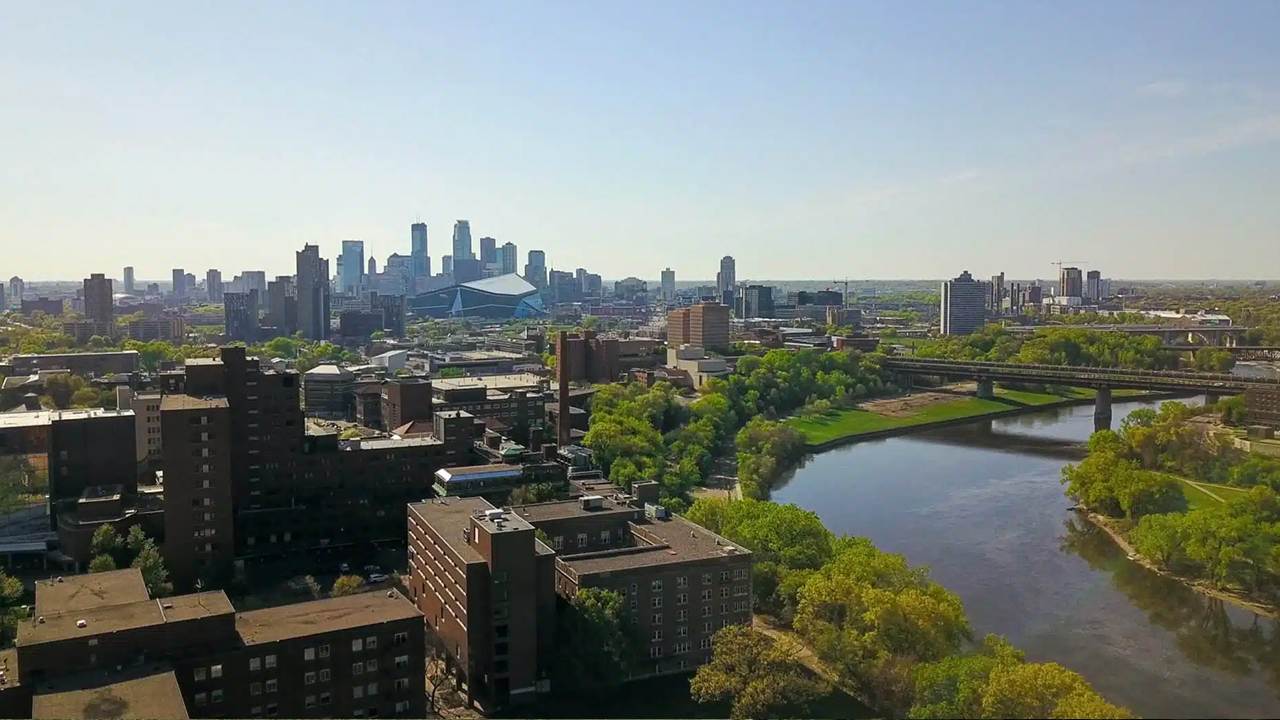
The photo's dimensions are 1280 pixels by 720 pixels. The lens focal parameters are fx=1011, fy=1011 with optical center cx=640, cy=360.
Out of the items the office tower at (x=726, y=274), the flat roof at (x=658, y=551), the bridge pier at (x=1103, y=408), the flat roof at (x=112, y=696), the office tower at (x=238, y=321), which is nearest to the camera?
the flat roof at (x=112, y=696)

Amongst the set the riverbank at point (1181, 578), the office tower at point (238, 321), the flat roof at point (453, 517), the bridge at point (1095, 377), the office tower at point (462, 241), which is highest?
the office tower at point (462, 241)

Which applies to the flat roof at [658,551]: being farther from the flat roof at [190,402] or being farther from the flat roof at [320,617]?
the flat roof at [190,402]

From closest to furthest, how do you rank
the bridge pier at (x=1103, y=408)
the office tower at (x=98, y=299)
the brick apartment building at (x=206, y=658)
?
the brick apartment building at (x=206, y=658) → the bridge pier at (x=1103, y=408) → the office tower at (x=98, y=299)

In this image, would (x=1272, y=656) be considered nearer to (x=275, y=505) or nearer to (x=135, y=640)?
(x=135, y=640)

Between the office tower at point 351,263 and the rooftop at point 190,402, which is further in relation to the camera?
the office tower at point 351,263

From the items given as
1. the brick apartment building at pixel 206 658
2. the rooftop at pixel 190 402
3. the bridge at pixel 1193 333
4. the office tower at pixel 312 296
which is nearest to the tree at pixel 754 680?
the brick apartment building at pixel 206 658

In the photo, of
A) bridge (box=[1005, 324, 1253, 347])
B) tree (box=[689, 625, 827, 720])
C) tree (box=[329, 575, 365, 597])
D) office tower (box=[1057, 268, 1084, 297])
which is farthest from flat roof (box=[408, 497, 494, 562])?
office tower (box=[1057, 268, 1084, 297])

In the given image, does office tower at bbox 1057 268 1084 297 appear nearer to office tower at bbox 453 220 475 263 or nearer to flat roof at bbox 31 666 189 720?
office tower at bbox 453 220 475 263
